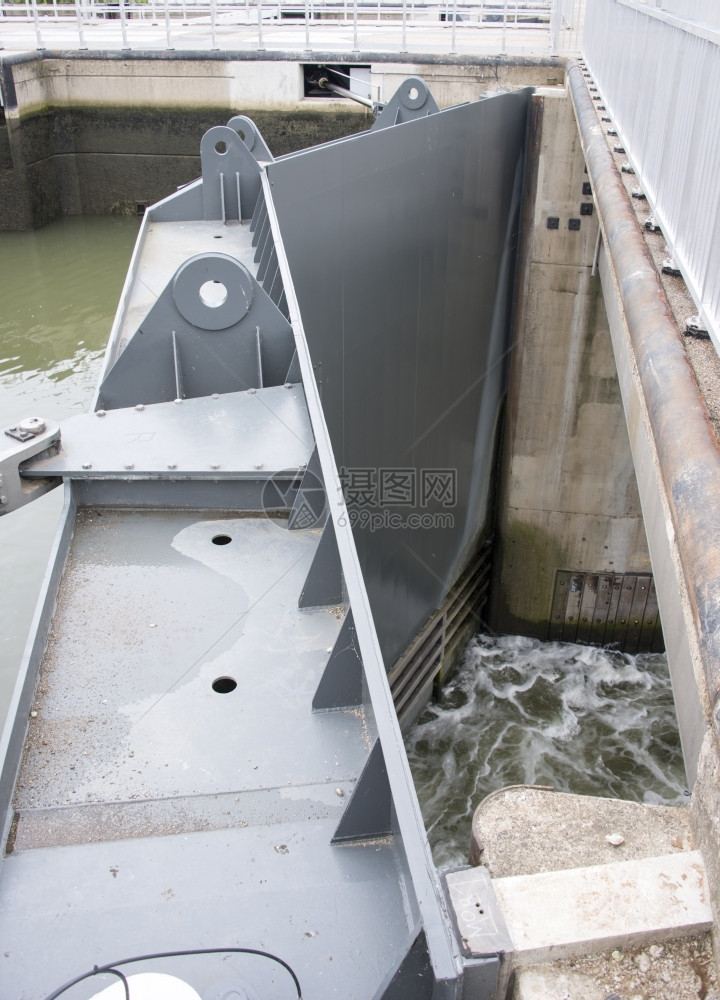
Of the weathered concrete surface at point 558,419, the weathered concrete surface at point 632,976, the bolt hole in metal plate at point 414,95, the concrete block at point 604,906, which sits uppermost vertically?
the bolt hole in metal plate at point 414,95

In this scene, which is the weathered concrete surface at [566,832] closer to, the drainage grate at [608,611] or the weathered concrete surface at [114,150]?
the drainage grate at [608,611]

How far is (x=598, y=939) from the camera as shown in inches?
84.0

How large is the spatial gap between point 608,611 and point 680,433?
30.4ft

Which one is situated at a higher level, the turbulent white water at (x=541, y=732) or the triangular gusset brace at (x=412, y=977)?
the triangular gusset brace at (x=412, y=977)

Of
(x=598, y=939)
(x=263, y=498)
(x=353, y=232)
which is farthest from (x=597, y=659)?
(x=598, y=939)

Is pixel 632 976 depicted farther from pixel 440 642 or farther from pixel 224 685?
pixel 440 642

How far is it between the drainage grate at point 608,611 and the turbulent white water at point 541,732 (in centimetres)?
18

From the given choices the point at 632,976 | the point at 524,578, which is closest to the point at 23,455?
the point at 632,976

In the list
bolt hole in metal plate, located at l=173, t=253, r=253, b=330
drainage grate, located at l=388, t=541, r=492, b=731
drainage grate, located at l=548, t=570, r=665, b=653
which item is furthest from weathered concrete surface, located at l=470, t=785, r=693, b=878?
drainage grate, located at l=548, t=570, r=665, b=653

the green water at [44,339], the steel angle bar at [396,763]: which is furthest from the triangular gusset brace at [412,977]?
the green water at [44,339]

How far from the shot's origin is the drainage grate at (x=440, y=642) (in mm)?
9180

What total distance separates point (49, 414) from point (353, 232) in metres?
6.12

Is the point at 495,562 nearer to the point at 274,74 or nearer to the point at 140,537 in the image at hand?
the point at 140,537

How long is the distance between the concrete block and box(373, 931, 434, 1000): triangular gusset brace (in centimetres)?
54
